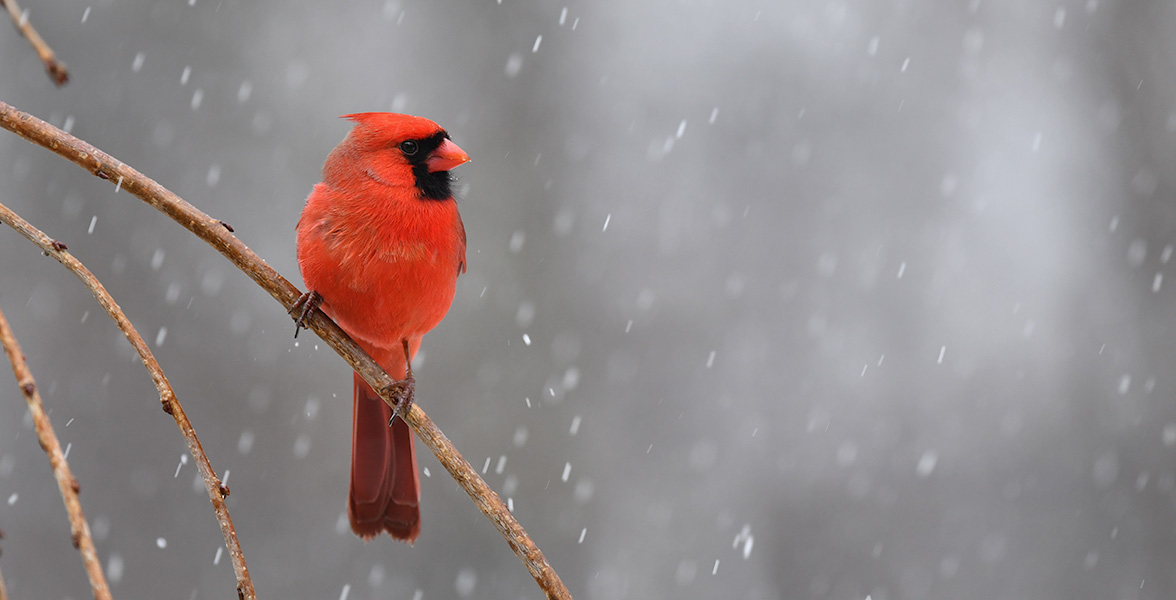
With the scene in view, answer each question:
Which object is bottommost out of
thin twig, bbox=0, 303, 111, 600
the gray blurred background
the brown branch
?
the gray blurred background

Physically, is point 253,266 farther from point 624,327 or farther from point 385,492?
point 624,327

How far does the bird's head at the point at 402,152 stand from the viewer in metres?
1.57

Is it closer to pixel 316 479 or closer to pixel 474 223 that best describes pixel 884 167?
pixel 474 223

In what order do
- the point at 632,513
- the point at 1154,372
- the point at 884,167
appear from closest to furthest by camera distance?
the point at 1154,372 < the point at 632,513 < the point at 884,167

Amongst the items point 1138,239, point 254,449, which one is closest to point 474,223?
point 254,449

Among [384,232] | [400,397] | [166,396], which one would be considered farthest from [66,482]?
[384,232]

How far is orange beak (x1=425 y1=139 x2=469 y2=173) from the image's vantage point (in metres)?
1.59

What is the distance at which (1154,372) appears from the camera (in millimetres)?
4973

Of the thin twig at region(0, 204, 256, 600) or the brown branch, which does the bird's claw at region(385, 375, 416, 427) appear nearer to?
the thin twig at region(0, 204, 256, 600)

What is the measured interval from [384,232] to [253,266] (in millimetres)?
319

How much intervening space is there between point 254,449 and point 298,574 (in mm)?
696

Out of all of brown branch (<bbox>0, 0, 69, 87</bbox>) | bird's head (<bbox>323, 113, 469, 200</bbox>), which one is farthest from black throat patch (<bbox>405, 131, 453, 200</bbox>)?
brown branch (<bbox>0, 0, 69, 87</bbox>)

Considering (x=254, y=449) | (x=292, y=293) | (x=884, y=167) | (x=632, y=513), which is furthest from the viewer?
(x=884, y=167)

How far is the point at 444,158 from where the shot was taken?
5.27 feet
